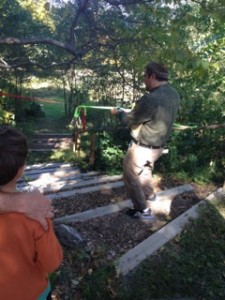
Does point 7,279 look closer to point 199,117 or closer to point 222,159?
point 222,159

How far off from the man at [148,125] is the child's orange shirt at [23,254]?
2.42m

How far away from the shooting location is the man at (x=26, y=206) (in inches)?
63.5

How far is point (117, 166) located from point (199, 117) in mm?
1783

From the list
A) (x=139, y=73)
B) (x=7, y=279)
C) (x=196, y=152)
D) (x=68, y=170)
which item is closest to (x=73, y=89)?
(x=139, y=73)

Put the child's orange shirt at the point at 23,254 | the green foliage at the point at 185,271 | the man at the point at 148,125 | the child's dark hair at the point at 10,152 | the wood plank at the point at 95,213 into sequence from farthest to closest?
the wood plank at the point at 95,213 < the man at the point at 148,125 < the green foliage at the point at 185,271 < the child's orange shirt at the point at 23,254 < the child's dark hair at the point at 10,152

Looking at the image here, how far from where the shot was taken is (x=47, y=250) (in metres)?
1.65

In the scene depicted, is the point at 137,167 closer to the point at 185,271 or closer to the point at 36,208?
the point at 185,271

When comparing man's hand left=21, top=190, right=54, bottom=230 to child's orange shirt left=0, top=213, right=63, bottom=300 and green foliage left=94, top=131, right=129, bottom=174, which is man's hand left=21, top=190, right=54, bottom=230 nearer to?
child's orange shirt left=0, top=213, right=63, bottom=300

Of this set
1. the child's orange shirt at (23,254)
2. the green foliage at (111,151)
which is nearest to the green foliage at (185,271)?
the child's orange shirt at (23,254)

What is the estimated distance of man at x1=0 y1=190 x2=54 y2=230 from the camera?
5.29 ft

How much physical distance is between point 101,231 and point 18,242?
228cm

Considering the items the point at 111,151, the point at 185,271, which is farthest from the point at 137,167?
the point at 111,151

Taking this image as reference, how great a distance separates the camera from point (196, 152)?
6598 mm

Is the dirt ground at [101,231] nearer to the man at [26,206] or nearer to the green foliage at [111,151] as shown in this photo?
the green foliage at [111,151]
